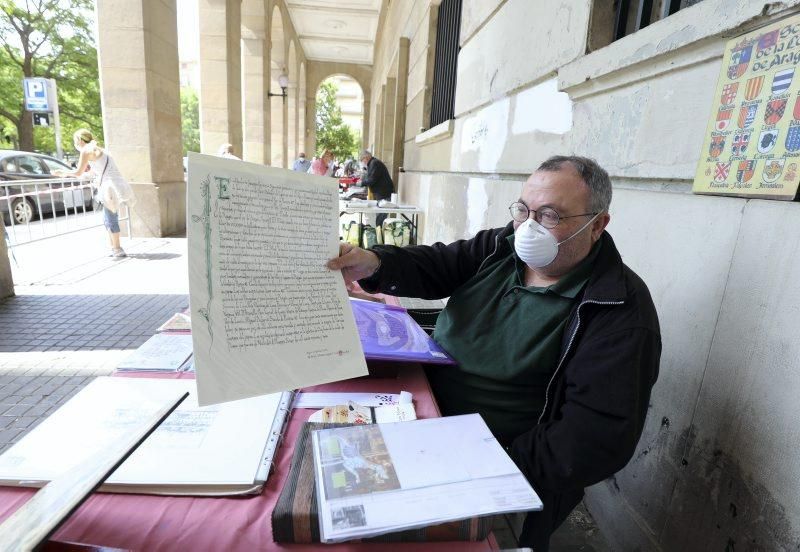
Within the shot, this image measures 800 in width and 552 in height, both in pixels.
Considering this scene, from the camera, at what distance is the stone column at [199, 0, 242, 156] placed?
9445 mm

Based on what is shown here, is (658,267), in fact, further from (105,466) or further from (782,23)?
(105,466)

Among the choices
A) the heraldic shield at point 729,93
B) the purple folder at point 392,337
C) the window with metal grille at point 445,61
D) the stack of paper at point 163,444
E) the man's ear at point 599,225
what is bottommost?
the stack of paper at point 163,444

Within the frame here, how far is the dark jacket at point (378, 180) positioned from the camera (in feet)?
26.5

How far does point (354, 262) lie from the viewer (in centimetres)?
121

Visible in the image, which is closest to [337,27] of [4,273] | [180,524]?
[4,273]

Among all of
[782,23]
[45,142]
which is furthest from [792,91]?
[45,142]

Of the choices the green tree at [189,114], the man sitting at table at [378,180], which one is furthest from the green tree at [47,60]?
the green tree at [189,114]

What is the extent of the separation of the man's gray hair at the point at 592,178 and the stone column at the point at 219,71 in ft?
32.5

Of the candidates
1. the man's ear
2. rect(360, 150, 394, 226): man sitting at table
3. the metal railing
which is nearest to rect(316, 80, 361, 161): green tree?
the metal railing

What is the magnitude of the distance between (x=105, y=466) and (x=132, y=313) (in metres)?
3.86

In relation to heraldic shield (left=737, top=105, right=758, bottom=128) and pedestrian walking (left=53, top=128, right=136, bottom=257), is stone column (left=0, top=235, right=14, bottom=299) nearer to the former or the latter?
pedestrian walking (left=53, top=128, right=136, bottom=257)

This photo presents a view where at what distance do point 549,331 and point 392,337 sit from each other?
49 centimetres

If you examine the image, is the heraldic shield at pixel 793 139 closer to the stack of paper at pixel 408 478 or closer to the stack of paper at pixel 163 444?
the stack of paper at pixel 408 478

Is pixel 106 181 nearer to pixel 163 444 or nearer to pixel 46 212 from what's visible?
pixel 46 212
